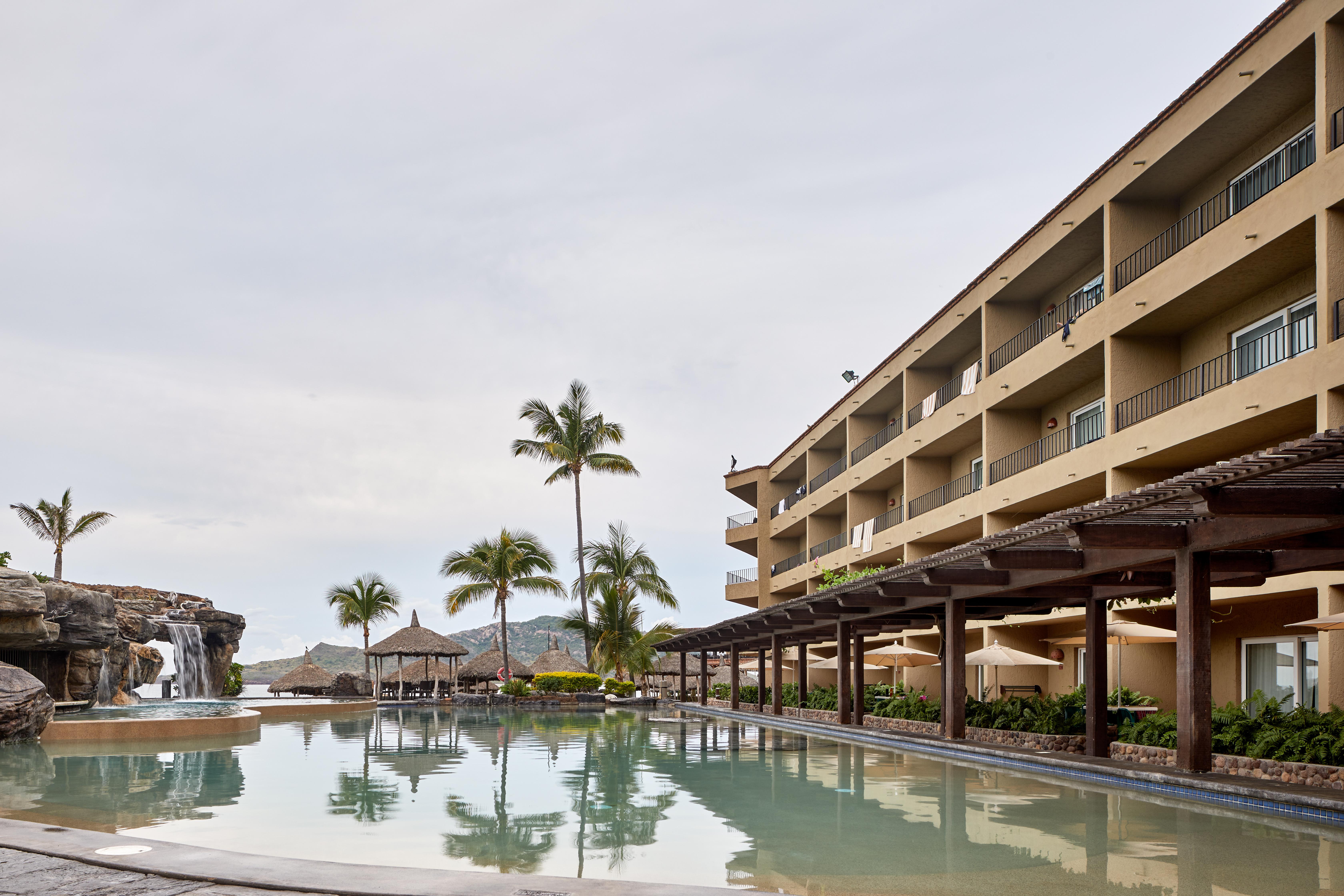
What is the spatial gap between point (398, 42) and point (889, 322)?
2746cm

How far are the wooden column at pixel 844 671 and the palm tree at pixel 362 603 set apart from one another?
37.5m

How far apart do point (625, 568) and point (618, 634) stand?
11.5ft

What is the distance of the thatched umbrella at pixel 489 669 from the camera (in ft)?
154

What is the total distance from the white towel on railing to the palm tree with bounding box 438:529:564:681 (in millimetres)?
24056

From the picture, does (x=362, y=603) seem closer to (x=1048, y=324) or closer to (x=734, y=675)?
(x=734, y=675)

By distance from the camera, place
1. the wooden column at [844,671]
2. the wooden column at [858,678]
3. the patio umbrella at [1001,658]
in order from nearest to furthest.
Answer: the patio umbrella at [1001,658]
the wooden column at [844,671]
the wooden column at [858,678]

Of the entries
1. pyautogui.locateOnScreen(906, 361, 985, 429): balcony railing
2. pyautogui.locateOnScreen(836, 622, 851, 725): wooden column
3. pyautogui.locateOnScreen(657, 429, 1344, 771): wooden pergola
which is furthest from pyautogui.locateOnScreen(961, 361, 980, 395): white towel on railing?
pyautogui.locateOnScreen(657, 429, 1344, 771): wooden pergola

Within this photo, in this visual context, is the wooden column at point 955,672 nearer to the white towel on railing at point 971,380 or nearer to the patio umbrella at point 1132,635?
the patio umbrella at point 1132,635

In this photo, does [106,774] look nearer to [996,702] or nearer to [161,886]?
[161,886]

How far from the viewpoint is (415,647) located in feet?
146

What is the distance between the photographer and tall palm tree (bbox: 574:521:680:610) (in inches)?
1900

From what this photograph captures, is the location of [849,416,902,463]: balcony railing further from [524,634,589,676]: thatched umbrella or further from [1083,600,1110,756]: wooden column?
[1083,600,1110,756]: wooden column

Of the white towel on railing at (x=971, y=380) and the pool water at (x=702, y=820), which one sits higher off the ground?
the white towel on railing at (x=971, y=380)


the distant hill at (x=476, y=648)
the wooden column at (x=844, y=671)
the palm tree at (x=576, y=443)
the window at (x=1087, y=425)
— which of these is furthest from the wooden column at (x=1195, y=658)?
the distant hill at (x=476, y=648)
